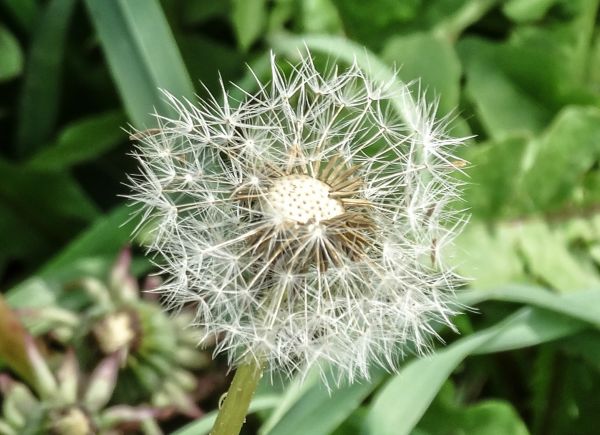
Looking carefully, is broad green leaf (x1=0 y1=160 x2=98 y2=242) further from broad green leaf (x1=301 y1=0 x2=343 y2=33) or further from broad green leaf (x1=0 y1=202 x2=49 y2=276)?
broad green leaf (x1=301 y1=0 x2=343 y2=33)

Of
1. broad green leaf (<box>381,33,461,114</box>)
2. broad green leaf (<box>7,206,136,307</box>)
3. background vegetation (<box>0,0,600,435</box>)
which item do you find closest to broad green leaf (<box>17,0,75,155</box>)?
background vegetation (<box>0,0,600,435</box>)

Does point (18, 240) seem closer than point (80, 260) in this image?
No

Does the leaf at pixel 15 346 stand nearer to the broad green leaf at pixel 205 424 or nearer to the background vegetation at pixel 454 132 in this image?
the background vegetation at pixel 454 132

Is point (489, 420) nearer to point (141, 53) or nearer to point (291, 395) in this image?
point (291, 395)

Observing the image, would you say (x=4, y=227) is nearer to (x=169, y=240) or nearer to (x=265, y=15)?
(x=265, y=15)

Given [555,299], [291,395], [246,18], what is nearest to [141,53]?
[246,18]

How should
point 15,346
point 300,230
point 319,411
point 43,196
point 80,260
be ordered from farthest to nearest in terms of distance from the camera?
1. point 43,196
2. point 80,260
3. point 15,346
4. point 319,411
5. point 300,230

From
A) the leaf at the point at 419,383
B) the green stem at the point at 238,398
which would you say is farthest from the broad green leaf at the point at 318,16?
the green stem at the point at 238,398
